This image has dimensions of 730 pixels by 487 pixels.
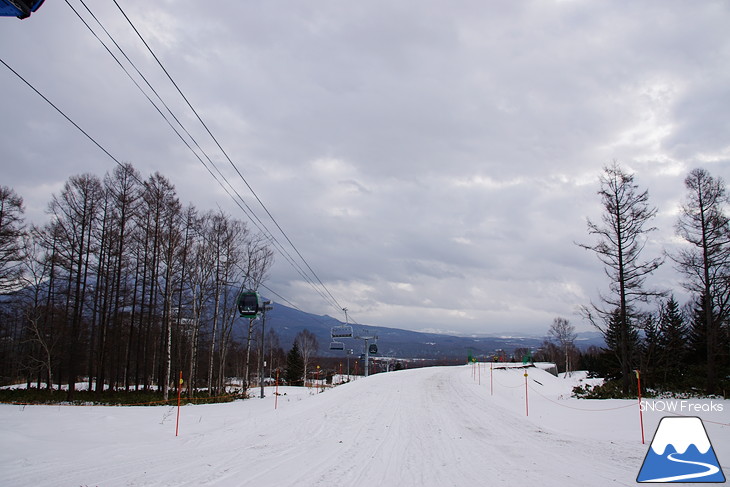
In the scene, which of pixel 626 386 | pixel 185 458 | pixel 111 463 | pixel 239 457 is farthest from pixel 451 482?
pixel 626 386

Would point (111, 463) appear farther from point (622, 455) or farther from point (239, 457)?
point (622, 455)

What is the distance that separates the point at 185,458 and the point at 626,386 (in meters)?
19.7

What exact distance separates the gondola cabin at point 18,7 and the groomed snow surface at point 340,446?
7028mm

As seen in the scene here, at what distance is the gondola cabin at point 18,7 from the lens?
5.03m

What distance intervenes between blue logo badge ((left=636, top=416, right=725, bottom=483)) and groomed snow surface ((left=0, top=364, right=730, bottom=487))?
30.7 inches

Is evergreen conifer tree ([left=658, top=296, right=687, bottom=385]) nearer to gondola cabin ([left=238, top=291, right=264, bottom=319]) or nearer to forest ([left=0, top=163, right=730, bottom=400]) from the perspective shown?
forest ([left=0, top=163, right=730, bottom=400])

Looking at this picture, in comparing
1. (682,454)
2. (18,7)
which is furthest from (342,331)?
(18,7)

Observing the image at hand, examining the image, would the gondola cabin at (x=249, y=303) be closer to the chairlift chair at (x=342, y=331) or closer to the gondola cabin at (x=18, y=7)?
the gondola cabin at (x=18, y=7)

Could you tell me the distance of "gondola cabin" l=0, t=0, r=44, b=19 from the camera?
503 cm

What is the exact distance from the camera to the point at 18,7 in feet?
16.8

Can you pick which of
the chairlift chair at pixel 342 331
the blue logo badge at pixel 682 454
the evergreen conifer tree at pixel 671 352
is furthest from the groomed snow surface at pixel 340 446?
the chairlift chair at pixel 342 331

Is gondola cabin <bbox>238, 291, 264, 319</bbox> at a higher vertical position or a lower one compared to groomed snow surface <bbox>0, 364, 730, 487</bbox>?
higher

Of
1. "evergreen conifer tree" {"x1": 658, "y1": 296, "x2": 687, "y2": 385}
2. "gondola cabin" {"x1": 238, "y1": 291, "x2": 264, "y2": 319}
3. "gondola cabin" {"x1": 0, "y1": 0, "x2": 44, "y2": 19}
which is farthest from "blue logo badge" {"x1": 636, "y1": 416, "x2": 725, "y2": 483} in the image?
"gondola cabin" {"x1": 238, "y1": 291, "x2": 264, "y2": 319}

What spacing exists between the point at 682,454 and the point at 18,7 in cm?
1156
